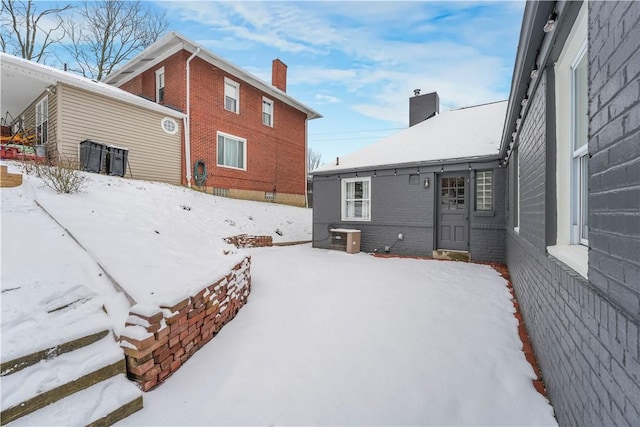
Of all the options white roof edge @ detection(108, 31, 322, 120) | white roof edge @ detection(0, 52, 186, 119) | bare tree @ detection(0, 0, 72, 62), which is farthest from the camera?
bare tree @ detection(0, 0, 72, 62)

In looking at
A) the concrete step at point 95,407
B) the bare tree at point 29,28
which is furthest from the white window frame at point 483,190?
the bare tree at point 29,28

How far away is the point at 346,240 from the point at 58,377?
6904 mm

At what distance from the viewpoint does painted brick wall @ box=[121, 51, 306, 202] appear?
1075 cm

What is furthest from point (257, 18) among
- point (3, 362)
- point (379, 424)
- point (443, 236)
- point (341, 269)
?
point (379, 424)

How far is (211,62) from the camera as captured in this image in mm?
11031

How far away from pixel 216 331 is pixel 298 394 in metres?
1.32

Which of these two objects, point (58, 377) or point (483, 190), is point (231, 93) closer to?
point (483, 190)

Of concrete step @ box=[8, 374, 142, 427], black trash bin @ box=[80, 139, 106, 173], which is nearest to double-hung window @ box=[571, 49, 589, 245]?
concrete step @ box=[8, 374, 142, 427]

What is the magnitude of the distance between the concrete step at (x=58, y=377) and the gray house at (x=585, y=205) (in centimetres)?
275

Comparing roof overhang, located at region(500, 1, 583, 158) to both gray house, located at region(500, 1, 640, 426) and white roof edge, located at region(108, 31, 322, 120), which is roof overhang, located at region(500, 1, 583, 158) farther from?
white roof edge, located at region(108, 31, 322, 120)

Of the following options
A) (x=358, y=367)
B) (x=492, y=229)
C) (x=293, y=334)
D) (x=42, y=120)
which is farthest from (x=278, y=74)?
(x=358, y=367)

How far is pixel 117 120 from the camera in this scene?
9.16m

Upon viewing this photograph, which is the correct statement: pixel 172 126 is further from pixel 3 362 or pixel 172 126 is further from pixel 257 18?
Answer: pixel 3 362

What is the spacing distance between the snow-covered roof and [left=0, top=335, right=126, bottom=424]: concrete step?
711cm
